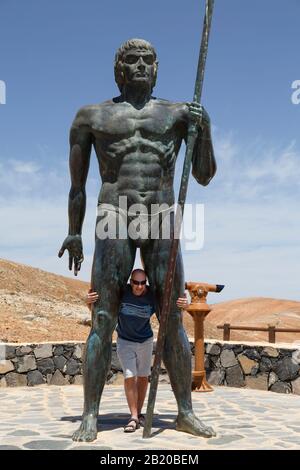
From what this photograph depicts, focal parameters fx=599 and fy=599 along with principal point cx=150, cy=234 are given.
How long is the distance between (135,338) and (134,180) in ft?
4.08

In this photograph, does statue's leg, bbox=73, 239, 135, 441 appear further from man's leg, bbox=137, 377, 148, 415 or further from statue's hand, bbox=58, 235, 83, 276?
man's leg, bbox=137, 377, 148, 415

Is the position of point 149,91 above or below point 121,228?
above

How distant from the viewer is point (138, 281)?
4.45 metres

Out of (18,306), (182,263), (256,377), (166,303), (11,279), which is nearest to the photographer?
(166,303)

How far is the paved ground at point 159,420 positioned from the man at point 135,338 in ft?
0.90

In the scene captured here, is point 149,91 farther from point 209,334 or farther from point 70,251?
point 209,334

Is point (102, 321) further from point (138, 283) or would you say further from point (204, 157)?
point (204, 157)

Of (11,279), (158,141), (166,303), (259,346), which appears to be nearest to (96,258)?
(166,303)

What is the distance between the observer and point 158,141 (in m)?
4.41

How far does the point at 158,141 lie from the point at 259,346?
4.78 meters

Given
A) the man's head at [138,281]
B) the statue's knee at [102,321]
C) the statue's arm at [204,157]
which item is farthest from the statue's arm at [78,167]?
the statue's arm at [204,157]

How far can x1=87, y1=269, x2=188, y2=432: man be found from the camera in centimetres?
451

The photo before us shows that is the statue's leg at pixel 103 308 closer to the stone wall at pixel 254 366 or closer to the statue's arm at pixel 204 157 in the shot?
the statue's arm at pixel 204 157

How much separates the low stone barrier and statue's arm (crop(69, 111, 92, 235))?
4412 millimetres
